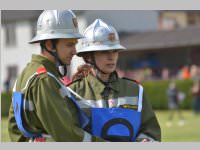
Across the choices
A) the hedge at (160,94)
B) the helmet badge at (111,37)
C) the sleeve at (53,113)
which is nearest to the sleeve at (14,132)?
the sleeve at (53,113)

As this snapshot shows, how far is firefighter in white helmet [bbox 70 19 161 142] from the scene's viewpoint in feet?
15.2

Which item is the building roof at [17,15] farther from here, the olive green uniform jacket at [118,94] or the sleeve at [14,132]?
the sleeve at [14,132]

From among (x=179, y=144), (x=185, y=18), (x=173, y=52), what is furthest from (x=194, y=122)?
(x=185, y=18)

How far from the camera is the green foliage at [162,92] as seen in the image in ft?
99.9

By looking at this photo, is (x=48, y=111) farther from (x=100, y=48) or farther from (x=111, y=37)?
(x=111, y=37)

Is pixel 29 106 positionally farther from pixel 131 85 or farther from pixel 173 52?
pixel 173 52

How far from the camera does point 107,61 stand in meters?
5.03

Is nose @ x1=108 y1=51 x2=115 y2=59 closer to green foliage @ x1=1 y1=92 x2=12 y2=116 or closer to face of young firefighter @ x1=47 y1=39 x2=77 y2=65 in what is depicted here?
face of young firefighter @ x1=47 y1=39 x2=77 y2=65

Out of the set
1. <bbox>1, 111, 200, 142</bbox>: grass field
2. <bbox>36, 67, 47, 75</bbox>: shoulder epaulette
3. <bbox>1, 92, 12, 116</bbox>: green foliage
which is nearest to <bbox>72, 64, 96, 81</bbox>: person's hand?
<bbox>36, 67, 47, 75</bbox>: shoulder epaulette

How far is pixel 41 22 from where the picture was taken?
432 centimetres

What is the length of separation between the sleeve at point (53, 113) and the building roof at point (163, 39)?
3814cm

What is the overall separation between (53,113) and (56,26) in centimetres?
72

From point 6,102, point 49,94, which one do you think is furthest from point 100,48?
point 6,102

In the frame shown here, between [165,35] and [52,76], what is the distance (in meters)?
41.4
